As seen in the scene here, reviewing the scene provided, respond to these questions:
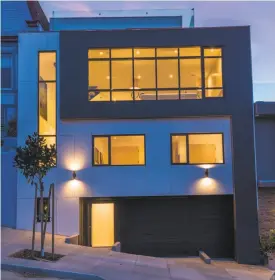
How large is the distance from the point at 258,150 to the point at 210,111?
15.4ft

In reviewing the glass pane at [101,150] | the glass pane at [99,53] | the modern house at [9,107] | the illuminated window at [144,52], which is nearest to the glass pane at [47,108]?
the modern house at [9,107]

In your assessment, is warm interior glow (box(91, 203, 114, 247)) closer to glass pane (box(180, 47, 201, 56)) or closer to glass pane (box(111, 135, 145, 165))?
glass pane (box(111, 135, 145, 165))

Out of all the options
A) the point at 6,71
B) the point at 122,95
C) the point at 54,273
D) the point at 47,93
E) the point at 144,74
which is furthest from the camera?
the point at 6,71

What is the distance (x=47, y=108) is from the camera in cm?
1512

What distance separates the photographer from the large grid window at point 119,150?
14.8 metres

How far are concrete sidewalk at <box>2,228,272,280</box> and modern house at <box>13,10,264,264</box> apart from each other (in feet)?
7.66

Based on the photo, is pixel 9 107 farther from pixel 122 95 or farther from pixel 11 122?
pixel 122 95

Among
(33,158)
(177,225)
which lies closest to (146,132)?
(177,225)

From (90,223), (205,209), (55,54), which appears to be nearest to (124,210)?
(90,223)

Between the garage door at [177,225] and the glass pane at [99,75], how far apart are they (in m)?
4.56

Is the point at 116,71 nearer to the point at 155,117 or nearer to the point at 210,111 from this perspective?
the point at 155,117

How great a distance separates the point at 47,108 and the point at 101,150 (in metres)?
2.68

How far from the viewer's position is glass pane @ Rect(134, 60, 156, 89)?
15.0 metres

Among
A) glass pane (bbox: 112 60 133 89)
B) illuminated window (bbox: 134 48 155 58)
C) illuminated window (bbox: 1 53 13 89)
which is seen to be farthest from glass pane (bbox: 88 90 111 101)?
illuminated window (bbox: 1 53 13 89)
